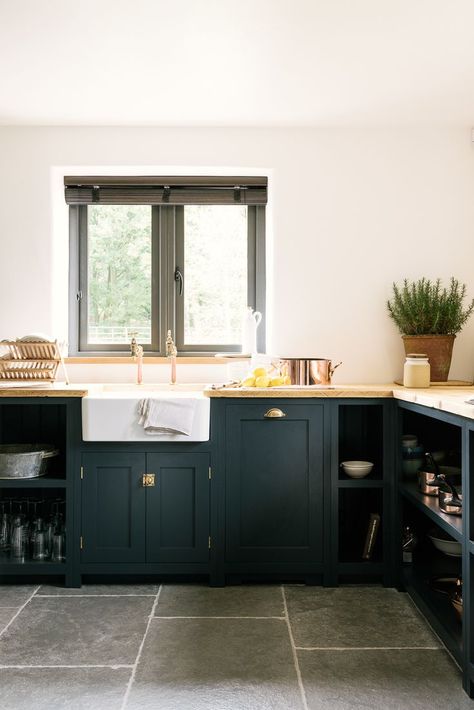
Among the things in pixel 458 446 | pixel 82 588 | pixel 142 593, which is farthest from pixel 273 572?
pixel 458 446

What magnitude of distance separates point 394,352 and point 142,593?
186 centimetres

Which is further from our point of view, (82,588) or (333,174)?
(333,174)

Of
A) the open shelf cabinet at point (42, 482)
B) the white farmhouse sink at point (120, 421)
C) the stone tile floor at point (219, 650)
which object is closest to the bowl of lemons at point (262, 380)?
Result: the white farmhouse sink at point (120, 421)

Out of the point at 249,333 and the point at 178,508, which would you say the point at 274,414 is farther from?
the point at 249,333

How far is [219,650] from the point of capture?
2.42 m

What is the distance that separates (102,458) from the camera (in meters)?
3.09

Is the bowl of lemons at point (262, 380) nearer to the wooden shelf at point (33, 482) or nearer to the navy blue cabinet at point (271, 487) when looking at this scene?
the navy blue cabinet at point (271, 487)

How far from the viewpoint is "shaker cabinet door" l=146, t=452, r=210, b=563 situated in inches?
121

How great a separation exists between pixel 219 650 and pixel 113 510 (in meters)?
0.92

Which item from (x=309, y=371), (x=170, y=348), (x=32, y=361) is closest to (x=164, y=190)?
(x=170, y=348)

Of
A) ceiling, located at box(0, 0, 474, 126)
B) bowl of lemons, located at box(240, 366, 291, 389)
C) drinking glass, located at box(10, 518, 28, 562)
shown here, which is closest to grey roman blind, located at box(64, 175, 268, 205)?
ceiling, located at box(0, 0, 474, 126)

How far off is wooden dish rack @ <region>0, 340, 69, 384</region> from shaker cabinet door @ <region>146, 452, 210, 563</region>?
721 millimetres

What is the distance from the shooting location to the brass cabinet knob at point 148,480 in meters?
3.08

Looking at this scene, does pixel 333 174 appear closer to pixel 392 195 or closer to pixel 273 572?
pixel 392 195
